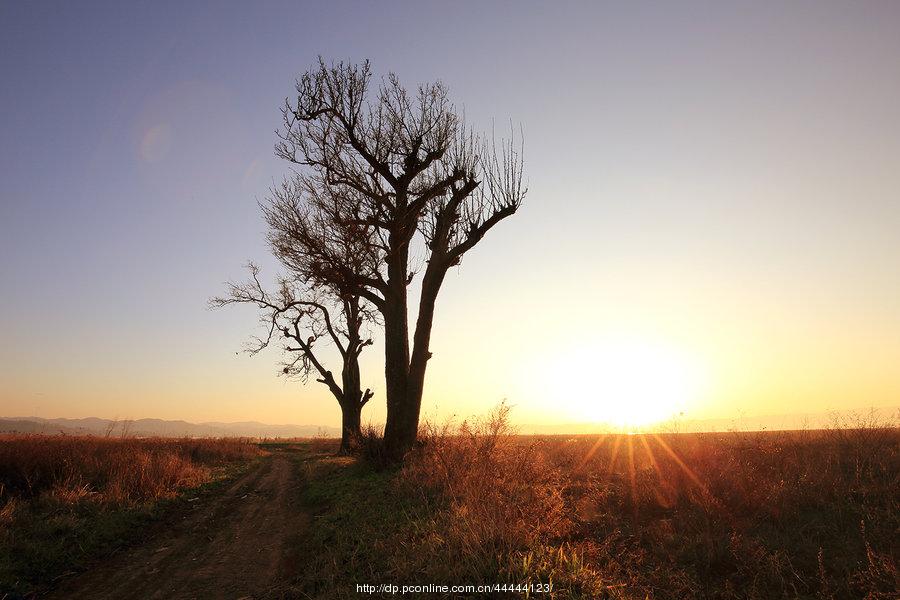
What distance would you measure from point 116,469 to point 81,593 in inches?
247

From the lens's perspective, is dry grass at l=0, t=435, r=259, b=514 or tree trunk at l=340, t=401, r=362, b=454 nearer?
dry grass at l=0, t=435, r=259, b=514

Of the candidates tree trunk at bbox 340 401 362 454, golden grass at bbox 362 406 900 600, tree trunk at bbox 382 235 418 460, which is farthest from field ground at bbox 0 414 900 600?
tree trunk at bbox 340 401 362 454

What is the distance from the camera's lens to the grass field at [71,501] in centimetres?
656

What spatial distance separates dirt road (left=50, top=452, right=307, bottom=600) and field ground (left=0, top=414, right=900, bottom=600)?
0.12 ft

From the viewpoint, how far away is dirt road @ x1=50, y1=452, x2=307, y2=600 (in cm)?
597

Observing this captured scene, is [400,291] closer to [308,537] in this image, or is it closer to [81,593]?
[308,537]

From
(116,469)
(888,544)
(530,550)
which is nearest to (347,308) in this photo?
(116,469)

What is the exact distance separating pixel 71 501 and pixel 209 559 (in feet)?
12.5

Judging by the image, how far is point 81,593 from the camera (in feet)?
19.2

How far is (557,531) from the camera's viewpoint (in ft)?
20.4

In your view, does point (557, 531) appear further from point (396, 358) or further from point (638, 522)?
point (396, 358)

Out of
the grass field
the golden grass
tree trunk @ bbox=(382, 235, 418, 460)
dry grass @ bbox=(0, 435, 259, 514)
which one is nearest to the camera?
the golden grass

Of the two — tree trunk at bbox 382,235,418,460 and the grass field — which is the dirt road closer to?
the grass field

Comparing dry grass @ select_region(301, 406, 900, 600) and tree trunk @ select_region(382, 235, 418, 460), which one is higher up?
tree trunk @ select_region(382, 235, 418, 460)
